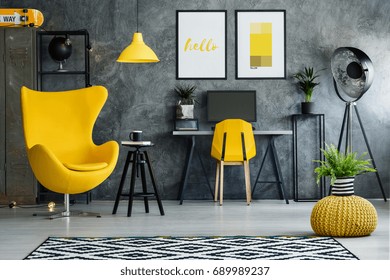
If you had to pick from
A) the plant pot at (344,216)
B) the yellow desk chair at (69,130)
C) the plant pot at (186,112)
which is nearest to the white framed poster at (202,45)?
the plant pot at (186,112)

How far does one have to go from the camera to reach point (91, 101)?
262 inches

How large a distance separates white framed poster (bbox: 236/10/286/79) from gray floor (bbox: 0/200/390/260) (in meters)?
1.57

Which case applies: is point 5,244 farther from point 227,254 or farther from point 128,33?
point 128,33

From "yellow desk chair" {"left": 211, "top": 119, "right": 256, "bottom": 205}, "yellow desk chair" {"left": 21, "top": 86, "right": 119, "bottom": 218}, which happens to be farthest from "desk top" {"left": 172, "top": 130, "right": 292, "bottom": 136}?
"yellow desk chair" {"left": 21, "top": 86, "right": 119, "bottom": 218}

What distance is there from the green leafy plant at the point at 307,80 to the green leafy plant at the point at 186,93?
1194 mm

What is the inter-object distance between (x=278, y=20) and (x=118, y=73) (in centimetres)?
195

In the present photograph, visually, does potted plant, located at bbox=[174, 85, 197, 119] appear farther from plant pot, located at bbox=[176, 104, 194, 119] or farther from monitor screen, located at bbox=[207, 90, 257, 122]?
monitor screen, located at bbox=[207, 90, 257, 122]

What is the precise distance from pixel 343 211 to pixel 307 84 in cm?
327

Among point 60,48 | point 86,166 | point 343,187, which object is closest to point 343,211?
point 343,187

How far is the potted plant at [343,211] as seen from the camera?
183 inches

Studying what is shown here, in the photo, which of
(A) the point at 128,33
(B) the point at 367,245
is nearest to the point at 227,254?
(B) the point at 367,245

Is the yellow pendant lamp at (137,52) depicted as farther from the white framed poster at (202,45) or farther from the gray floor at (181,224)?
the gray floor at (181,224)

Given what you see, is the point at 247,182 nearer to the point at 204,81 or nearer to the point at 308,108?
the point at 308,108
